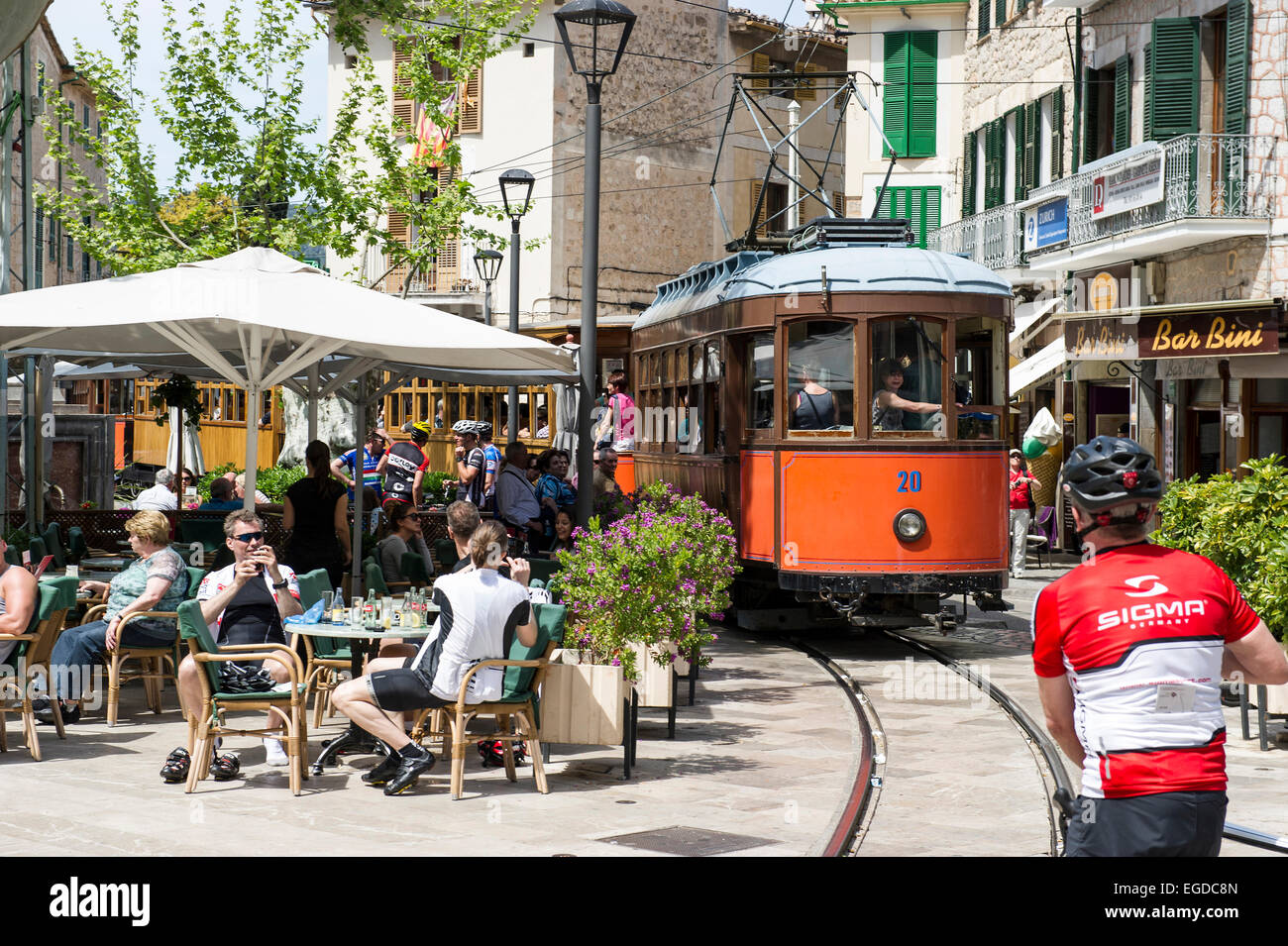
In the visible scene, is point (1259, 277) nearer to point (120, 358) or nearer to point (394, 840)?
point (120, 358)

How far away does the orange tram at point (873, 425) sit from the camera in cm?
1363

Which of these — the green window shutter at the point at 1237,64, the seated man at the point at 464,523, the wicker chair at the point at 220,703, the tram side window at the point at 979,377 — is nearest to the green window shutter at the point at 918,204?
the green window shutter at the point at 1237,64

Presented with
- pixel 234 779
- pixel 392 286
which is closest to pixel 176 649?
pixel 234 779

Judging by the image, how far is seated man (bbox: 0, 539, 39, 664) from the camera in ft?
29.2

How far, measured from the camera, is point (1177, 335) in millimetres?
20922

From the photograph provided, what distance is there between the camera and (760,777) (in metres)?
8.70

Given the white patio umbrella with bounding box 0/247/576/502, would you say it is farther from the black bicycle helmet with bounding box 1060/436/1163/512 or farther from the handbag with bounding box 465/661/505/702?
the black bicycle helmet with bounding box 1060/436/1163/512

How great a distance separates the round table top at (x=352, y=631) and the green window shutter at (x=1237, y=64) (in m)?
15.1

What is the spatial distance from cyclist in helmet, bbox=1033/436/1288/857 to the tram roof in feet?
32.1

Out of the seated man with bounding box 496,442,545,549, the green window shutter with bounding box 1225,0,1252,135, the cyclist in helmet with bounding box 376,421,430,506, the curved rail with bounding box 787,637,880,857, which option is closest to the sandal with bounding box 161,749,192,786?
the curved rail with bounding box 787,637,880,857

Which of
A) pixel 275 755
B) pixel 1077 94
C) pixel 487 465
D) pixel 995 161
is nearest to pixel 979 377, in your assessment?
pixel 487 465

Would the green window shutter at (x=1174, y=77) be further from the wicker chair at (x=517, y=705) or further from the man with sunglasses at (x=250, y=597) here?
the man with sunglasses at (x=250, y=597)

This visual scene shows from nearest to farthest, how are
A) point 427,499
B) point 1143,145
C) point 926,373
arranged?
point 926,373
point 1143,145
point 427,499

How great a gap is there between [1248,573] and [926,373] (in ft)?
12.5
